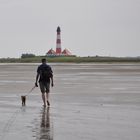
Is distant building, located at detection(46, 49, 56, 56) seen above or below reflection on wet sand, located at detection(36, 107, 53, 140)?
below

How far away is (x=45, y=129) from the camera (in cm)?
1449

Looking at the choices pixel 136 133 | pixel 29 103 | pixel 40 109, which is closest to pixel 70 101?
pixel 29 103

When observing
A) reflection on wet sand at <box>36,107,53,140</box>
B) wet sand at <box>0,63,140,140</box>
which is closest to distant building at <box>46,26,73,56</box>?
wet sand at <box>0,63,140,140</box>

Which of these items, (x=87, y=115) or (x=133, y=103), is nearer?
(x=87, y=115)

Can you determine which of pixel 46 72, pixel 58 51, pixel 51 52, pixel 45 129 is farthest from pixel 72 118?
pixel 51 52

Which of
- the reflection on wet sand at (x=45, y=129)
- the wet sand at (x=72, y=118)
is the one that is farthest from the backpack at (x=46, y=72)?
the reflection on wet sand at (x=45, y=129)

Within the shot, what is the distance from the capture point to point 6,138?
42.9 ft

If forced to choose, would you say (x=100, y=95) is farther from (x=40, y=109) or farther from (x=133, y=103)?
(x=40, y=109)

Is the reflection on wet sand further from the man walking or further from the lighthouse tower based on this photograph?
the lighthouse tower

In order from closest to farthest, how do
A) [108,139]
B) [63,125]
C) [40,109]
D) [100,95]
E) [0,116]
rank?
[108,139], [63,125], [0,116], [40,109], [100,95]

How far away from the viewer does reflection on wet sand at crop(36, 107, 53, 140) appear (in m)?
13.1

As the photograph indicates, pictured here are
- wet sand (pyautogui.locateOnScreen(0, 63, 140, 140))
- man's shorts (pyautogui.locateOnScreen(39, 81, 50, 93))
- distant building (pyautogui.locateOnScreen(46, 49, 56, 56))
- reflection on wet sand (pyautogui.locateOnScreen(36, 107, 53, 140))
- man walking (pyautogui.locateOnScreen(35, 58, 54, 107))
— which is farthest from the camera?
distant building (pyautogui.locateOnScreen(46, 49, 56, 56))

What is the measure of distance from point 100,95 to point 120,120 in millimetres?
9566

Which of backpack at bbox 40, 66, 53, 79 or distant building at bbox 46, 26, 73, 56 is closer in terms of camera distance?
backpack at bbox 40, 66, 53, 79
